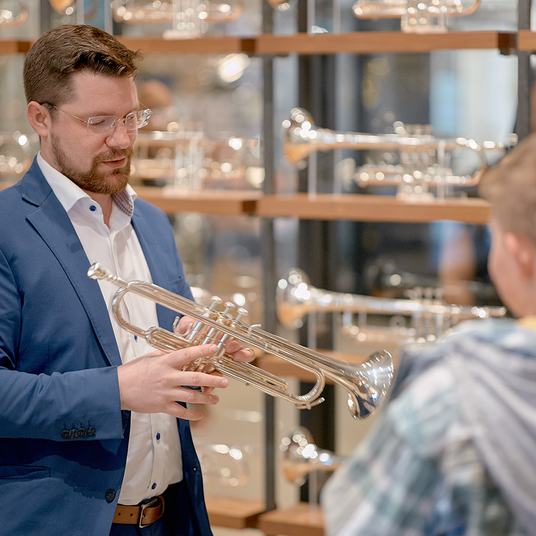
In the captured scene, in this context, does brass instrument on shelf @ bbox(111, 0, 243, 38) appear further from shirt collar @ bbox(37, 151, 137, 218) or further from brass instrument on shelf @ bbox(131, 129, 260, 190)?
shirt collar @ bbox(37, 151, 137, 218)

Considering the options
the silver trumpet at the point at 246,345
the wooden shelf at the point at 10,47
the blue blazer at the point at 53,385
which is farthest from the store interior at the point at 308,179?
the blue blazer at the point at 53,385

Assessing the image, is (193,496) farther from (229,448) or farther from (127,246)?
(229,448)

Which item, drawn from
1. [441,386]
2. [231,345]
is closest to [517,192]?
[441,386]

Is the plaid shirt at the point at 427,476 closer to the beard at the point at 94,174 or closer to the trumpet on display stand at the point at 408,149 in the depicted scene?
the beard at the point at 94,174

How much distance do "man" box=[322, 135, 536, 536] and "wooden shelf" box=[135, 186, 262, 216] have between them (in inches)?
77.1

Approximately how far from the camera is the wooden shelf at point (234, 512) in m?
2.84

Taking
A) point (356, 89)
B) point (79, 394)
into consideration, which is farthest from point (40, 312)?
point (356, 89)

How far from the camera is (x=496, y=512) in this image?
867 millimetres

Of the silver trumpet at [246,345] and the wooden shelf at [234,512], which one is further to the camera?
the wooden shelf at [234,512]

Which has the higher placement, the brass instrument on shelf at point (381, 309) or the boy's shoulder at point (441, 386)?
the boy's shoulder at point (441, 386)

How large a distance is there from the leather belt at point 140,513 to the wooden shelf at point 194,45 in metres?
1.64

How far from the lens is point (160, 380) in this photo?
154cm

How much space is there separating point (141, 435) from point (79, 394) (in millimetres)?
219

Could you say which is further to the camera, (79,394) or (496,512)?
(79,394)
